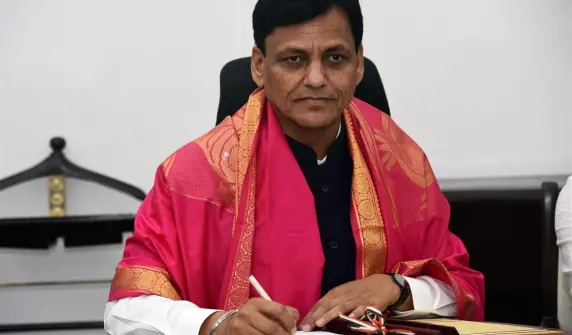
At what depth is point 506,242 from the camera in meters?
2.58

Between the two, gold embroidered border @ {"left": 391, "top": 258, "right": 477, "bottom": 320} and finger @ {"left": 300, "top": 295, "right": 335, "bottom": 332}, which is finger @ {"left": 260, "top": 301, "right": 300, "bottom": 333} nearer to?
finger @ {"left": 300, "top": 295, "right": 335, "bottom": 332}

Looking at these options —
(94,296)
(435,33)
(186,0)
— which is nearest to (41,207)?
(94,296)

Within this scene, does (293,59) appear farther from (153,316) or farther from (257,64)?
(153,316)

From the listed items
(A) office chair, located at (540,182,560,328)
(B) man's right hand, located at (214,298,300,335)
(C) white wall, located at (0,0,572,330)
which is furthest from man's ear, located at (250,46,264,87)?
(C) white wall, located at (0,0,572,330)

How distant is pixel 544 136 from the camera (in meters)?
3.13

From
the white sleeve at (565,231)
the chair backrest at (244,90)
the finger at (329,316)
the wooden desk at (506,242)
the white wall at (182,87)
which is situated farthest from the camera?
Result: the white wall at (182,87)

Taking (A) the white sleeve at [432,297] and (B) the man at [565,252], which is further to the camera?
(B) the man at [565,252]

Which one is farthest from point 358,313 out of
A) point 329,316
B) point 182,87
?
point 182,87

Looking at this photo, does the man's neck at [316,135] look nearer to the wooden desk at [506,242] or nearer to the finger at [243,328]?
the finger at [243,328]

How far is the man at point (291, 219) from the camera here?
1640 mm

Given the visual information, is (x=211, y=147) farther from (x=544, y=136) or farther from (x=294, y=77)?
(x=544, y=136)

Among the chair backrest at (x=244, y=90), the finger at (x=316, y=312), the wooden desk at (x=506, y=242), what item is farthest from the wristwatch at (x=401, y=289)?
the wooden desk at (x=506, y=242)

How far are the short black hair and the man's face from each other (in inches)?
0.4

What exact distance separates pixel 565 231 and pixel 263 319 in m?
0.85
